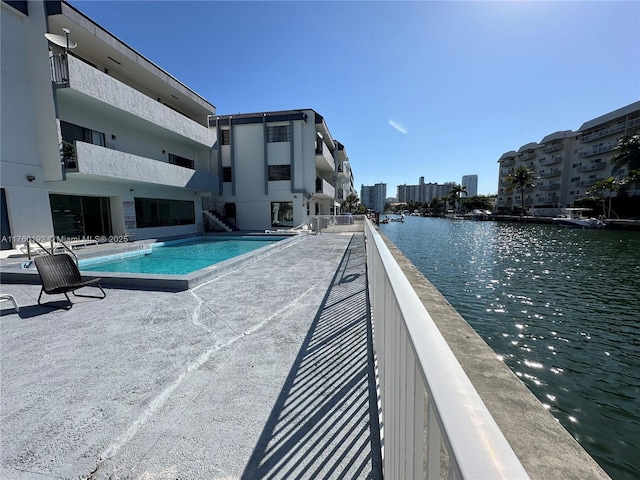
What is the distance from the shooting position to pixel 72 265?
5.28 metres

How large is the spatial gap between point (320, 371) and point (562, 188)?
74.3 meters

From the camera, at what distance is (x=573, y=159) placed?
5478 centimetres

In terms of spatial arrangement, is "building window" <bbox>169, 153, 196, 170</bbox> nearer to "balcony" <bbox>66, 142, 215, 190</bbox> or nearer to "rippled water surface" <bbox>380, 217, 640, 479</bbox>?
"balcony" <bbox>66, 142, 215, 190</bbox>

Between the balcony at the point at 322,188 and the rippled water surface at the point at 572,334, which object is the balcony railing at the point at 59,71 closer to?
the rippled water surface at the point at 572,334

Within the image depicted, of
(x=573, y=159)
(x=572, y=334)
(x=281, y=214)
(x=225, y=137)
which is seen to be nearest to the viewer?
(x=572, y=334)

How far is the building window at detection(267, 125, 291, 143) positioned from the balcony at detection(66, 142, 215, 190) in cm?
726

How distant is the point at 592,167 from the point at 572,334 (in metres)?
63.0

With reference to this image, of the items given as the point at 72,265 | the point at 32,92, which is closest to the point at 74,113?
the point at 32,92

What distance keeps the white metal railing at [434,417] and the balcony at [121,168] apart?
49.1 ft

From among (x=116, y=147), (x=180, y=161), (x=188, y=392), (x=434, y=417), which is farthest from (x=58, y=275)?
(x=180, y=161)

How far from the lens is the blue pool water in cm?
994

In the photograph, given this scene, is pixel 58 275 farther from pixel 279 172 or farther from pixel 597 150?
pixel 597 150

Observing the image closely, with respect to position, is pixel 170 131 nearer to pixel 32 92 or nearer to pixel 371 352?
pixel 32 92

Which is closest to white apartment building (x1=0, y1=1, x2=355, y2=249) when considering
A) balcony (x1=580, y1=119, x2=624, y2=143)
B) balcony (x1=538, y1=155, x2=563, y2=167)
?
balcony (x1=580, y1=119, x2=624, y2=143)
